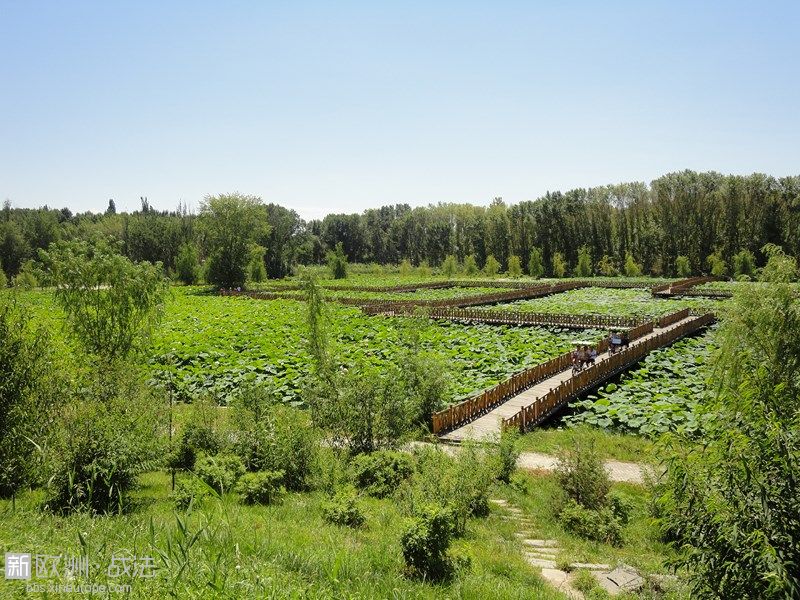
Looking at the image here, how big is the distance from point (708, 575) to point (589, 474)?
6241 millimetres

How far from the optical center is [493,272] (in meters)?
82.4

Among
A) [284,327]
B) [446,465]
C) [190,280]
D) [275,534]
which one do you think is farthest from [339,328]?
[190,280]

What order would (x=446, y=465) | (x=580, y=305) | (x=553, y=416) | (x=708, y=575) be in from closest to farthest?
(x=708, y=575)
(x=446, y=465)
(x=553, y=416)
(x=580, y=305)

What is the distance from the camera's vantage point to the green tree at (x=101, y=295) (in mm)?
15188

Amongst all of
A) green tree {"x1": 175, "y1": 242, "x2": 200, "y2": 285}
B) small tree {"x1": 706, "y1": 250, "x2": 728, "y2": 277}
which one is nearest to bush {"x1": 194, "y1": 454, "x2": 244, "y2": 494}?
green tree {"x1": 175, "y1": 242, "x2": 200, "y2": 285}

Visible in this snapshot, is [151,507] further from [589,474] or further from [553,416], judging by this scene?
[553,416]

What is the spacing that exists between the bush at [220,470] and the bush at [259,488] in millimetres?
234

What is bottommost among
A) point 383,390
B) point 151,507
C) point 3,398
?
point 151,507

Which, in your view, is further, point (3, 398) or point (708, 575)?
point (3, 398)

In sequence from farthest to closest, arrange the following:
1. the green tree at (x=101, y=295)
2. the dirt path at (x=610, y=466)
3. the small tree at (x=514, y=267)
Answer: the small tree at (x=514, y=267) < the green tree at (x=101, y=295) < the dirt path at (x=610, y=466)

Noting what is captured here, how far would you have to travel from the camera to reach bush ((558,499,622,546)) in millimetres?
9273

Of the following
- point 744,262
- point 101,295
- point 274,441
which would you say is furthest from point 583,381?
point 744,262

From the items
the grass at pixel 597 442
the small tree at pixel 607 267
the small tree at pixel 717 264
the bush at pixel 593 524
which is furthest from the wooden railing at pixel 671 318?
the small tree at pixel 607 267

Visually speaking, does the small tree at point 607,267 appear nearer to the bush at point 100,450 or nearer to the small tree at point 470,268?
the small tree at point 470,268
